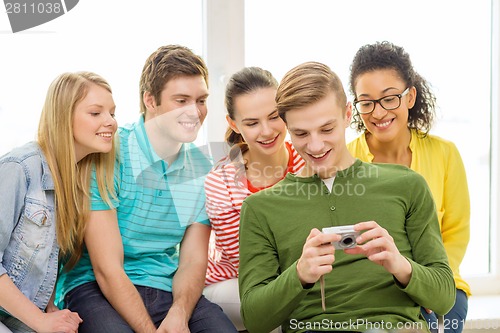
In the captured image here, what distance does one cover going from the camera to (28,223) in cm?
164

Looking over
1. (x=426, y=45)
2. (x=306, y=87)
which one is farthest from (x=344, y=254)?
(x=426, y=45)

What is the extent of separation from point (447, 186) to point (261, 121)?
0.59 meters

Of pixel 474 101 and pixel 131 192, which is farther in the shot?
pixel 474 101

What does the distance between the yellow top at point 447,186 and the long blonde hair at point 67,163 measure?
30.3 inches

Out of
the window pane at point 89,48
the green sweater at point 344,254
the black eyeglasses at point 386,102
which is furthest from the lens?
the window pane at point 89,48

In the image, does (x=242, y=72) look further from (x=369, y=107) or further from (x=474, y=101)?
(x=474, y=101)

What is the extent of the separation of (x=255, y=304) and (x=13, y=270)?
58 centimetres

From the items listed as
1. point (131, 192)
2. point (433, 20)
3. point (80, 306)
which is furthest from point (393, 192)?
point (433, 20)

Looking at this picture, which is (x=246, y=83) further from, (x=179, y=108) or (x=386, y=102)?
(x=386, y=102)

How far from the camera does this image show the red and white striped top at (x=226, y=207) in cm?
188

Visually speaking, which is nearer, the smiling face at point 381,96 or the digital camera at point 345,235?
the digital camera at point 345,235

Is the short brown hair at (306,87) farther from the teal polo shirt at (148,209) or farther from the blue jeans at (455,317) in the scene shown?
the blue jeans at (455,317)

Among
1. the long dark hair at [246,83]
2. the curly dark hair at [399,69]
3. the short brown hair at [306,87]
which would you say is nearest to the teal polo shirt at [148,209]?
the long dark hair at [246,83]

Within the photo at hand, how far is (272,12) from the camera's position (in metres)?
2.38
